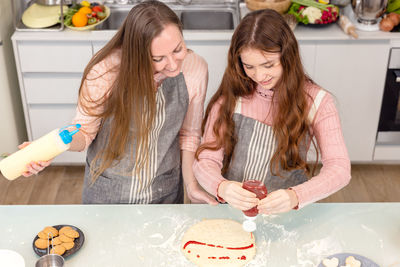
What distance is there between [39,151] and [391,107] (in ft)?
7.20

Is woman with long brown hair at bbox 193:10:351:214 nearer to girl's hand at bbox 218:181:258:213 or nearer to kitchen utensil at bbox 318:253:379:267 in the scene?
girl's hand at bbox 218:181:258:213

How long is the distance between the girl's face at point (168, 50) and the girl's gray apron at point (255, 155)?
31 centimetres

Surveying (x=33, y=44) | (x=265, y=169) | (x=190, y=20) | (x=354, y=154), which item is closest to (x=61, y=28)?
(x=33, y=44)

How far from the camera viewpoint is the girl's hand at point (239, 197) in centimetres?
149

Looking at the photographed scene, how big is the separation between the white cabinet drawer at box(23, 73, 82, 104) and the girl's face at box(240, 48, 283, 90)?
A: 158 cm

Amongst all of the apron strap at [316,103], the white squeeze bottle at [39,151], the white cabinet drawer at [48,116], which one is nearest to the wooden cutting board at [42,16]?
the white cabinet drawer at [48,116]

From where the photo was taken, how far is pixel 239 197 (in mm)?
1502

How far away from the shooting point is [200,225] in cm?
162

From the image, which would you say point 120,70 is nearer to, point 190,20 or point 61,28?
point 61,28

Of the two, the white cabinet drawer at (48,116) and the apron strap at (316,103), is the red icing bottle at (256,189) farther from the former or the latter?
the white cabinet drawer at (48,116)

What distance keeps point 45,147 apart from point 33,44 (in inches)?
61.1

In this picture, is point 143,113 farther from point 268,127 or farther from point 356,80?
point 356,80

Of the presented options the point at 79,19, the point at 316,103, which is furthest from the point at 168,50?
the point at 79,19

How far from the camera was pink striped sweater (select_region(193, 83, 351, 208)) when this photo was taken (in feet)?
5.27
